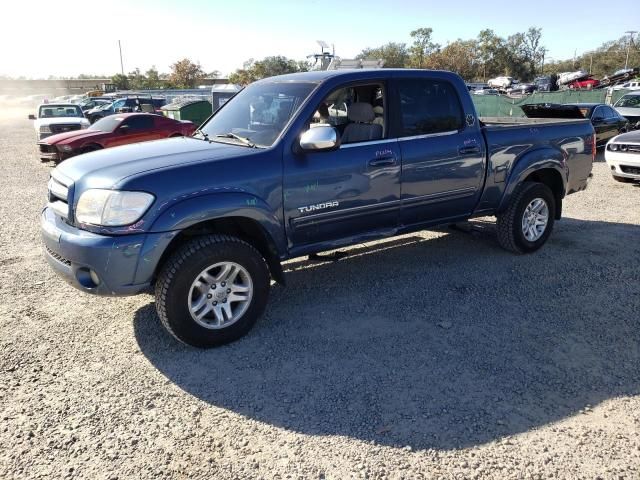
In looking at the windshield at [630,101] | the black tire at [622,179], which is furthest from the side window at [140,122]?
the windshield at [630,101]

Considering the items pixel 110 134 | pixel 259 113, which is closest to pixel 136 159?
pixel 259 113

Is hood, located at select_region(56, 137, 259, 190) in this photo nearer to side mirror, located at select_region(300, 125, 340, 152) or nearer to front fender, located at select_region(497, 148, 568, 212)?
side mirror, located at select_region(300, 125, 340, 152)

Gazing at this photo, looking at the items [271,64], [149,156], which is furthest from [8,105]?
[149,156]

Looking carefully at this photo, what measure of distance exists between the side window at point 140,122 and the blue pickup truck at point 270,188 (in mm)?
9965

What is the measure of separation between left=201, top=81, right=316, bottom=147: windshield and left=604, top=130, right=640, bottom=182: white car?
7430mm

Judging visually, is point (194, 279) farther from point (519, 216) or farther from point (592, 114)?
point (592, 114)

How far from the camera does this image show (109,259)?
324 cm

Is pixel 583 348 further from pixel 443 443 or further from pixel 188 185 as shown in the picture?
pixel 188 185

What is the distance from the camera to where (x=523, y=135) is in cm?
527

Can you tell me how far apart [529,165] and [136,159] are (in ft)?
12.9

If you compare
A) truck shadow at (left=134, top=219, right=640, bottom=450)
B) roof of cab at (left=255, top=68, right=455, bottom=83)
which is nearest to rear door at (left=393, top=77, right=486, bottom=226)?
roof of cab at (left=255, top=68, right=455, bottom=83)

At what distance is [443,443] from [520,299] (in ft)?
7.25

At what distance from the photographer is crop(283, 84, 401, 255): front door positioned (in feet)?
12.8

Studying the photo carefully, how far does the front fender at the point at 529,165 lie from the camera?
5.27m
